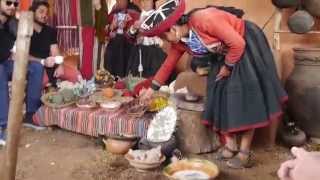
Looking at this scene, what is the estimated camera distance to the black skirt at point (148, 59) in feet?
13.5

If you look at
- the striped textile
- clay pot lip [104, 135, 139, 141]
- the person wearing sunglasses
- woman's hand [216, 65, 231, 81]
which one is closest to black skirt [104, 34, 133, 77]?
the striped textile

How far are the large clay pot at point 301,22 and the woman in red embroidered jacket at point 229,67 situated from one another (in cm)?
59

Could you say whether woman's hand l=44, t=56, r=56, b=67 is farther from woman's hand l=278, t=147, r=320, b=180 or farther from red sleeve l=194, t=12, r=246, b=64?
woman's hand l=278, t=147, r=320, b=180

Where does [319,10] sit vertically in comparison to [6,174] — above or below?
above

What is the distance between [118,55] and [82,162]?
152 centimetres

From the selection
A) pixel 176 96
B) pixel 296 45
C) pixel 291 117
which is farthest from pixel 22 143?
pixel 296 45

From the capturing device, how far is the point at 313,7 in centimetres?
348

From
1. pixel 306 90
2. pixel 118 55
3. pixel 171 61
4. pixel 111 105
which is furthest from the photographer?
pixel 118 55

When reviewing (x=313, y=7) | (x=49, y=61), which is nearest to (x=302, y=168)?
(x=313, y=7)

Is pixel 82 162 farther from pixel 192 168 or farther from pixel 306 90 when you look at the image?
pixel 306 90

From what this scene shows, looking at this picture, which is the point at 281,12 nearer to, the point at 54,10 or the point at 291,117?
the point at 291,117

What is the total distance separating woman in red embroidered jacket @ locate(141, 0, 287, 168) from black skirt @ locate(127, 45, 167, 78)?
1.08m

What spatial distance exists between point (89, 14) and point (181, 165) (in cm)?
228

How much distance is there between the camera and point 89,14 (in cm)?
449
